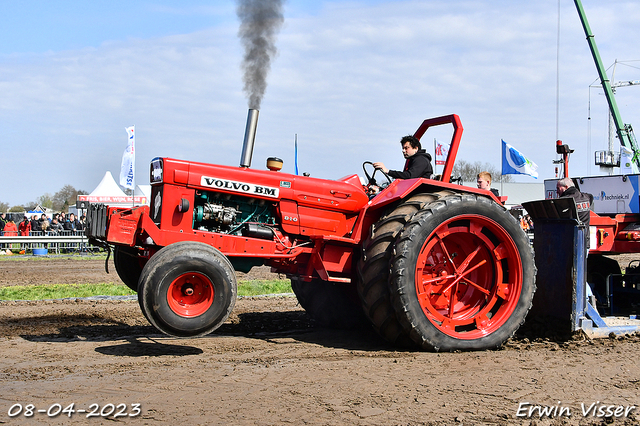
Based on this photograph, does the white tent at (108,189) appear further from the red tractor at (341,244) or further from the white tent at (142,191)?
the red tractor at (341,244)

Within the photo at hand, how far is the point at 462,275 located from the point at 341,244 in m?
1.16

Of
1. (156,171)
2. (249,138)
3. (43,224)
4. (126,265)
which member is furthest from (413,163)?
(43,224)

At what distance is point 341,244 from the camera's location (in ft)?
18.4

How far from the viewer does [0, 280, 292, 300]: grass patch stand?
9117mm

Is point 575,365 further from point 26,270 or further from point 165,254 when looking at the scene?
point 26,270

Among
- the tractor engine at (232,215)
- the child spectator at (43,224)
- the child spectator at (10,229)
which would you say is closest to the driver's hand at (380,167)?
the tractor engine at (232,215)

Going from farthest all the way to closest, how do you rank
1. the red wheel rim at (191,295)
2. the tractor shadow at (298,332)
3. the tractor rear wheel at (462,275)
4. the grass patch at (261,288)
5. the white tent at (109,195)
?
the white tent at (109,195)
the grass patch at (261,288)
the tractor shadow at (298,332)
the tractor rear wheel at (462,275)
the red wheel rim at (191,295)

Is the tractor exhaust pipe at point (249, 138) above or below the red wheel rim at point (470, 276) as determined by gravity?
above

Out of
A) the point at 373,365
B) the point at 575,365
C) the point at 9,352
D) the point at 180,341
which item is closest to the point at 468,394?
the point at 373,365

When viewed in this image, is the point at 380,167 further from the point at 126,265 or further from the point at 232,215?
the point at 126,265

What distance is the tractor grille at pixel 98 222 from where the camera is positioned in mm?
5121

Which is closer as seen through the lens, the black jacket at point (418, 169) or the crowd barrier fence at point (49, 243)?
the black jacket at point (418, 169)

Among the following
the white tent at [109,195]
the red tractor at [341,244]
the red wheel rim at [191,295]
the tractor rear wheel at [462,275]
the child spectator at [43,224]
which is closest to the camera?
the red wheel rim at [191,295]

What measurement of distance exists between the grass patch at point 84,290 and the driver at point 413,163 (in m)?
4.24
